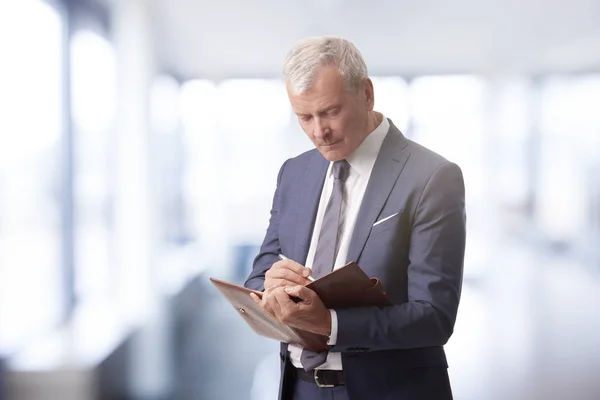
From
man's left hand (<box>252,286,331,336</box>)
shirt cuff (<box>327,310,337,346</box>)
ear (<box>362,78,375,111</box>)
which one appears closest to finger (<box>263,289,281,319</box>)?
man's left hand (<box>252,286,331,336</box>)

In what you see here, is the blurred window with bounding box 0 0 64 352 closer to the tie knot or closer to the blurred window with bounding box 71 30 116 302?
the blurred window with bounding box 71 30 116 302

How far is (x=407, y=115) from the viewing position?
3.19m

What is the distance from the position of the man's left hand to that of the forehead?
0.40 metres

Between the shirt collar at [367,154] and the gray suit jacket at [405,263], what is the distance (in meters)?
0.03

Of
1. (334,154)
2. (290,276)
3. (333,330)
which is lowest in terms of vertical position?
(333,330)

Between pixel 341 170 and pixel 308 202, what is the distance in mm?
110

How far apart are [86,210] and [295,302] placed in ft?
7.25

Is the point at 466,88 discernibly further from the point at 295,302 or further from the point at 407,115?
the point at 295,302

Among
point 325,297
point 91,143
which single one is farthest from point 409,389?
point 91,143

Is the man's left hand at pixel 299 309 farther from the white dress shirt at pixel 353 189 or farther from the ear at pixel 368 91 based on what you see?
the ear at pixel 368 91

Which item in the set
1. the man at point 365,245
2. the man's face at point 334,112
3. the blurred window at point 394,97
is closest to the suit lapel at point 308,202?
the man at point 365,245

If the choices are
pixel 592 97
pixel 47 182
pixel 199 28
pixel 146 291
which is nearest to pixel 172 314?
pixel 146 291

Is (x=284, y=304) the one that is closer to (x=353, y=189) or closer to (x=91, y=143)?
(x=353, y=189)

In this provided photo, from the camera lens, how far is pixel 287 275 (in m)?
1.27
